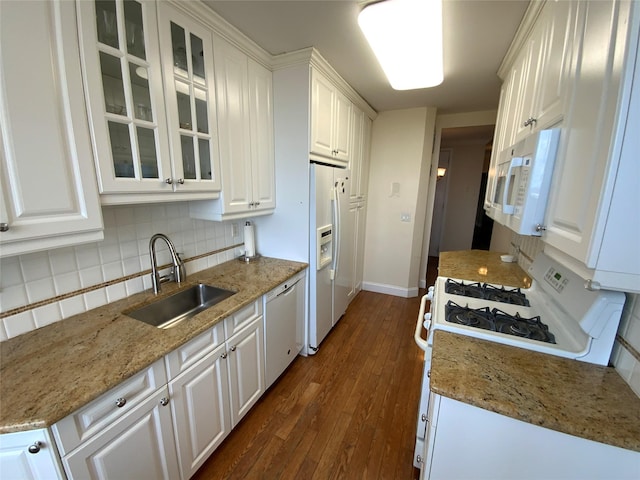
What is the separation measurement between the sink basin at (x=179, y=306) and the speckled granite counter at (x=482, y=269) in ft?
5.33

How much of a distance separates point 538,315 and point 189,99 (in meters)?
2.13

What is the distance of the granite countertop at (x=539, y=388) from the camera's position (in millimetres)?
736

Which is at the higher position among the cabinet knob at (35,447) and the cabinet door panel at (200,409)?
the cabinet knob at (35,447)

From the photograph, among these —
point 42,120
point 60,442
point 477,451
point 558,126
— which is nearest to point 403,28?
point 558,126

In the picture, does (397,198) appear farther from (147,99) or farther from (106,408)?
(106,408)

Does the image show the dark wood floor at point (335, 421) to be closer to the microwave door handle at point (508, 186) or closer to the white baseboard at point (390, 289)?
the white baseboard at point (390, 289)

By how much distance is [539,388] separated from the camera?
2.81ft

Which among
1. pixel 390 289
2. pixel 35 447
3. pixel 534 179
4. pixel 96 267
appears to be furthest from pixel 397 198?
pixel 35 447

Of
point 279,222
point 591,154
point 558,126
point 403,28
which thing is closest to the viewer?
point 591,154

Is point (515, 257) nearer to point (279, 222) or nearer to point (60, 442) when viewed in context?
point (279, 222)

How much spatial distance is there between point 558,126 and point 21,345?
7.50ft

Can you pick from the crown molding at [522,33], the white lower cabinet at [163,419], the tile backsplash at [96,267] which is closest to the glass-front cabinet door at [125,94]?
the tile backsplash at [96,267]

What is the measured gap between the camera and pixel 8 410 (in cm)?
77

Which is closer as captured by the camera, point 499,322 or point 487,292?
point 499,322
